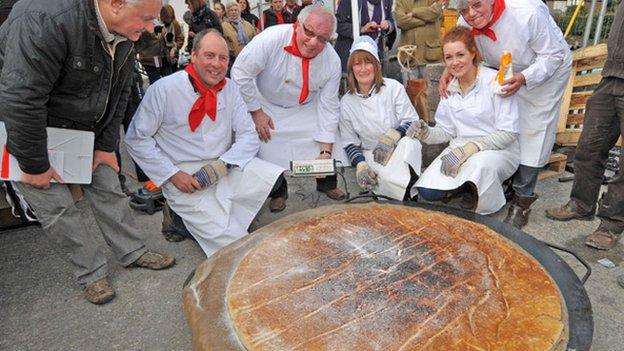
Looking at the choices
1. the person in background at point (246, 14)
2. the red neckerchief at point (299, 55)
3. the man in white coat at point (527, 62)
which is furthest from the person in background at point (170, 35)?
the man in white coat at point (527, 62)

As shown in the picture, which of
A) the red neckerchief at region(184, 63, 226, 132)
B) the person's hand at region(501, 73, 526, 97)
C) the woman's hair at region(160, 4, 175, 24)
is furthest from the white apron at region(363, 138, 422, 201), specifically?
the woman's hair at region(160, 4, 175, 24)

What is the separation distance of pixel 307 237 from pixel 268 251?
0.64 feet

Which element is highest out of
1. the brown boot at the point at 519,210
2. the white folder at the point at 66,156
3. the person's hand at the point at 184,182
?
the white folder at the point at 66,156

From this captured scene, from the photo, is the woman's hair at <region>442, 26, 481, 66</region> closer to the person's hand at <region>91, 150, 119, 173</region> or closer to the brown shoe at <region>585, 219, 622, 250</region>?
the brown shoe at <region>585, 219, 622, 250</region>

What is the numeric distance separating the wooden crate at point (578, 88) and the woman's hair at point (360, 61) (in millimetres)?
1782

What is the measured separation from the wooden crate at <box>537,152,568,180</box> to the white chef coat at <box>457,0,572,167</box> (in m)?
1.02

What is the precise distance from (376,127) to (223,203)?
1.30m

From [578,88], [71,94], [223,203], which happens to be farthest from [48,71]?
[578,88]

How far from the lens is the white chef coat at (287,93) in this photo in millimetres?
3338

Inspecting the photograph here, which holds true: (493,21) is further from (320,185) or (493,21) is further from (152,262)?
(152,262)

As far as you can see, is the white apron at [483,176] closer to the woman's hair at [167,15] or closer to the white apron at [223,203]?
the white apron at [223,203]

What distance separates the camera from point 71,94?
2.22m

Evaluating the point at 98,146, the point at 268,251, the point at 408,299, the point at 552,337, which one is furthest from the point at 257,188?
the point at 552,337

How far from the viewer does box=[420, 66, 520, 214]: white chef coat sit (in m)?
2.77
